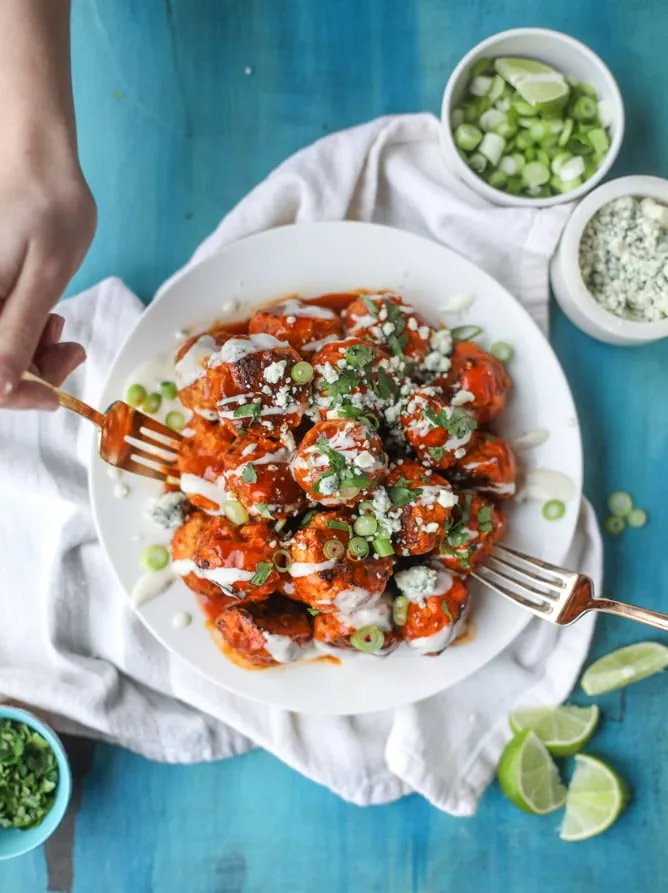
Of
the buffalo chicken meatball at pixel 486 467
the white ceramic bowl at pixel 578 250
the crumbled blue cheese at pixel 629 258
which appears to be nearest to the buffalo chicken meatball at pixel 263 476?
the buffalo chicken meatball at pixel 486 467

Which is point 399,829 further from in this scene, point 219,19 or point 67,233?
point 219,19

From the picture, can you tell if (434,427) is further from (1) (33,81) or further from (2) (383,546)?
(1) (33,81)

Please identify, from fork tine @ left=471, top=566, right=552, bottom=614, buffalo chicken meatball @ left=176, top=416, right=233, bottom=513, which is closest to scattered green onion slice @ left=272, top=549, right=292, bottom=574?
buffalo chicken meatball @ left=176, top=416, right=233, bottom=513

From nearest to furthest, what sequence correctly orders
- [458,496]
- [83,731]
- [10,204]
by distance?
[10,204], [458,496], [83,731]

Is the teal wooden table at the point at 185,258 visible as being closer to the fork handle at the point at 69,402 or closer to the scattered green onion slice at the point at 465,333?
the scattered green onion slice at the point at 465,333

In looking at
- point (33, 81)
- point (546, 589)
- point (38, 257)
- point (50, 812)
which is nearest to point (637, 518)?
point (546, 589)

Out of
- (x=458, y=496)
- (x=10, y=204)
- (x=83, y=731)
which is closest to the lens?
(x=10, y=204)

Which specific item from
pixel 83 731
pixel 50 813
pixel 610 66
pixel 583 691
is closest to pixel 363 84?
pixel 610 66
